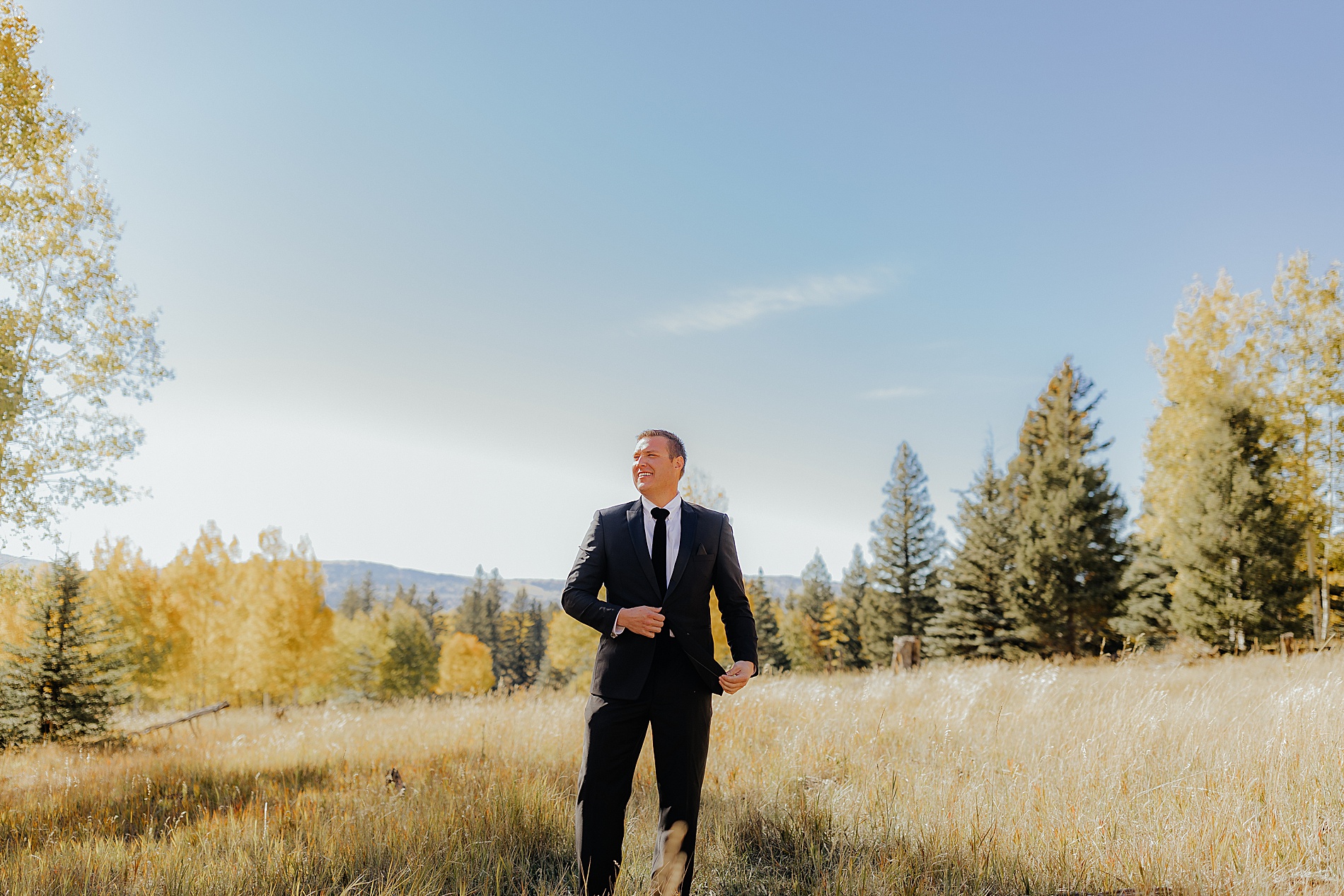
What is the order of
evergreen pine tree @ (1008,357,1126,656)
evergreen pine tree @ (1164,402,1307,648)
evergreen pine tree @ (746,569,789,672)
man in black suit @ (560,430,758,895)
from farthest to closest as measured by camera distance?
evergreen pine tree @ (746,569,789,672) → evergreen pine tree @ (1008,357,1126,656) → evergreen pine tree @ (1164,402,1307,648) → man in black suit @ (560,430,758,895)

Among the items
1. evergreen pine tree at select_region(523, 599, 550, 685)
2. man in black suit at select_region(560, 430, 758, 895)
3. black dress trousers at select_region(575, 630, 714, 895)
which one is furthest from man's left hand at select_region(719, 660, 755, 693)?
evergreen pine tree at select_region(523, 599, 550, 685)

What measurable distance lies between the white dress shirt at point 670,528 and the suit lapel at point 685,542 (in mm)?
21

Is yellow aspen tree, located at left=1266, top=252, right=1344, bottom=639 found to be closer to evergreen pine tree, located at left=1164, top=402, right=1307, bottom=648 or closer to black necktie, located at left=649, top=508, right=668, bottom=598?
evergreen pine tree, located at left=1164, top=402, right=1307, bottom=648

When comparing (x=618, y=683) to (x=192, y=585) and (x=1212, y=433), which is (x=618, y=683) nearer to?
(x=1212, y=433)

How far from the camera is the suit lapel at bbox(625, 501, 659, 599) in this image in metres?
3.02

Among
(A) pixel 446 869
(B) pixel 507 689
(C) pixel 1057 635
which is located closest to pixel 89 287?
(B) pixel 507 689

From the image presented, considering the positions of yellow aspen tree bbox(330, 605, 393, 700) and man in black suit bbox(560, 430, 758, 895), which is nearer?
man in black suit bbox(560, 430, 758, 895)

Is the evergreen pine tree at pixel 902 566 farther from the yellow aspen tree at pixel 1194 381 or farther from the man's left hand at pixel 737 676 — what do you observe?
the man's left hand at pixel 737 676

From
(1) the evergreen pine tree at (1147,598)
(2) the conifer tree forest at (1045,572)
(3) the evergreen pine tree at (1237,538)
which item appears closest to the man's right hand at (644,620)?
(2) the conifer tree forest at (1045,572)

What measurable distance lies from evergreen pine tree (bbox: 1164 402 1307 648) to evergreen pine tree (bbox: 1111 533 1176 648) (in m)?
4.54

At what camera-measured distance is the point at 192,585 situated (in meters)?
28.8

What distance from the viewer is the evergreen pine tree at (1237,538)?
14805 mm

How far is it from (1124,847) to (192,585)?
3459 centimetres

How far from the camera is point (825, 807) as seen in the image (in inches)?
160
